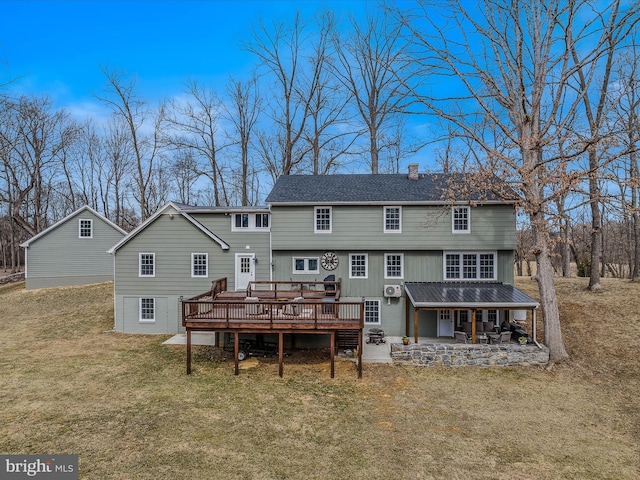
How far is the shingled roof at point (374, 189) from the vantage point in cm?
1558

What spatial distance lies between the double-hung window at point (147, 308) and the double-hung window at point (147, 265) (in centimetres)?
128

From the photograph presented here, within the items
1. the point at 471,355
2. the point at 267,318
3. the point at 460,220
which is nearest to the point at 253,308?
the point at 267,318

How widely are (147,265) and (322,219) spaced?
913 centimetres

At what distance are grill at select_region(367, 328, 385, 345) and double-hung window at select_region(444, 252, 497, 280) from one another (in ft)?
13.9

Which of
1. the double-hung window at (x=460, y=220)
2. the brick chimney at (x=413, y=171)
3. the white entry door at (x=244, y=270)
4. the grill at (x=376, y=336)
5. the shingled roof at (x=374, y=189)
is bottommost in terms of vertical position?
the grill at (x=376, y=336)

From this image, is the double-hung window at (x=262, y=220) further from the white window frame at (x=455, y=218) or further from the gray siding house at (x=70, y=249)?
the gray siding house at (x=70, y=249)

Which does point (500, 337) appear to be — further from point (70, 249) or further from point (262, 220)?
point (70, 249)

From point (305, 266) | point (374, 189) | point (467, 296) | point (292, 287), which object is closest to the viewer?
point (467, 296)

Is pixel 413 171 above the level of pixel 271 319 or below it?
above

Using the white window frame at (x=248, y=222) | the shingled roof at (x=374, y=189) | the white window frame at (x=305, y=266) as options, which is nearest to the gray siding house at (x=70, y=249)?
the white window frame at (x=248, y=222)

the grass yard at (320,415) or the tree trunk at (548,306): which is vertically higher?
the tree trunk at (548,306)

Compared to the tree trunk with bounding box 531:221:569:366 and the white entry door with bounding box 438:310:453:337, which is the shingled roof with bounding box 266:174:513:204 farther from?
the white entry door with bounding box 438:310:453:337

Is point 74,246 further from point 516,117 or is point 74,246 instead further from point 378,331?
point 516,117

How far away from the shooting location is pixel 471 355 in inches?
488
